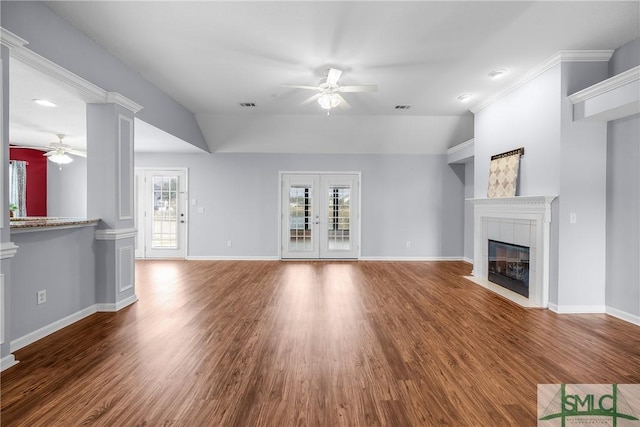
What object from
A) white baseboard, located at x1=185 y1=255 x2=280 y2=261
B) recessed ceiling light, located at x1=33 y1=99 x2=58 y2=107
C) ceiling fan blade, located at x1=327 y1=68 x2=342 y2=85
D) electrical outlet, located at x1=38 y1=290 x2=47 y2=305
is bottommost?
white baseboard, located at x1=185 y1=255 x2=280 y2=261

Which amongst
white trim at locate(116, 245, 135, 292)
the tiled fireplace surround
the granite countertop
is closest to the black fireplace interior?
the tiled fireplace surround

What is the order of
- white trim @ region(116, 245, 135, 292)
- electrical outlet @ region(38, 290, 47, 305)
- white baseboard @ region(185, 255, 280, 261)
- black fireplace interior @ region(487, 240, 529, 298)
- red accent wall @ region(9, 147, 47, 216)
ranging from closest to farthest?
electrical outlet @ region(38, 290, 47, 305), white trim @ region(116, 245, 135, 292), black fireplace interior @ region(487, 240, 529, 298), white baseboard @ region(185, 255, 280, 261), red accent wall @ region(9, 147, 47, 216)

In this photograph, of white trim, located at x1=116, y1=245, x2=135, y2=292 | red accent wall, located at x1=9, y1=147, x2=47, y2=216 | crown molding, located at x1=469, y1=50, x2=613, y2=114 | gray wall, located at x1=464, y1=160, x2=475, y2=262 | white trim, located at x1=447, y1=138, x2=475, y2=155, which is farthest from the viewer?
red accent wall, located at x1=9, y1=147, x2=47, y2=216

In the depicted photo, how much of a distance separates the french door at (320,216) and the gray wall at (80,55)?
3121 mm

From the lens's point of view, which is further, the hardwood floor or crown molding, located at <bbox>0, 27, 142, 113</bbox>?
crown molding, located at <bbox>0, 27, 142, 113</bbox>

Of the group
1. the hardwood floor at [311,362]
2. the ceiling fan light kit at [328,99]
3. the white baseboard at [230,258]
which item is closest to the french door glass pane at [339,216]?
the white baseboard at [230,258]

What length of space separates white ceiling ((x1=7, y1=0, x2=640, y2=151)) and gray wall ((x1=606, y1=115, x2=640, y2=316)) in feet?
3.47

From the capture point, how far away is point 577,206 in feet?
11.7

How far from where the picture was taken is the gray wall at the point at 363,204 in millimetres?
7203

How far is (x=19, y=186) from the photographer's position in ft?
24.9

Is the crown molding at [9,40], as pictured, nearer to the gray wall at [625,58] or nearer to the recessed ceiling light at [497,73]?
the recessed ceiling light at [497,73]

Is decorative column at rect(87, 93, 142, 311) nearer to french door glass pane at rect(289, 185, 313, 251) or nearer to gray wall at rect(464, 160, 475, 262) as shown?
french door glass pane at rect(289, 185, 313, 251)

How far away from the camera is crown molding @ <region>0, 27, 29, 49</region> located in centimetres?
217

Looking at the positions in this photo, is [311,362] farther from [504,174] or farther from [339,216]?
[339,216]
